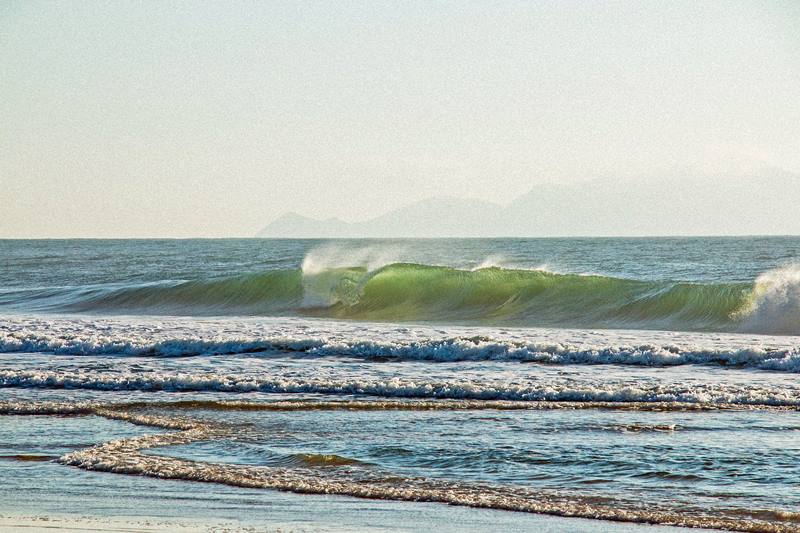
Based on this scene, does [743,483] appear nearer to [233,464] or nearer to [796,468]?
[796,468]

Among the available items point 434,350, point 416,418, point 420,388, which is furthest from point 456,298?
point 416,418

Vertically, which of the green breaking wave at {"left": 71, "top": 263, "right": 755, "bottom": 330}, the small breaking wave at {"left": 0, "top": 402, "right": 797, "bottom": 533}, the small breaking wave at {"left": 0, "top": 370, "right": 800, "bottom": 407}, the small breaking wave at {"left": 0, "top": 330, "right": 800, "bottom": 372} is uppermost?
the green breaking wave at {"left": 71, "top": 263, "right": 755, "bottom": 330}

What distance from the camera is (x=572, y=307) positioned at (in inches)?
1006

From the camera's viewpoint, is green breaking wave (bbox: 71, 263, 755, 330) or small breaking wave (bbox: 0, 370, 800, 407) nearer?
small breaking wave (bbox: 0, 370, 800, 407)

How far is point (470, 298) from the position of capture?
1110 inches

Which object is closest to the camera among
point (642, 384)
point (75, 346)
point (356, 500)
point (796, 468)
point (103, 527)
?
point (103, 527)

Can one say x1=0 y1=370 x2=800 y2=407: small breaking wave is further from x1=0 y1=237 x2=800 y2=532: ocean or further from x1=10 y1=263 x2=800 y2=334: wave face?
x1=10 y1=263 x2=800 y2=334: wave face

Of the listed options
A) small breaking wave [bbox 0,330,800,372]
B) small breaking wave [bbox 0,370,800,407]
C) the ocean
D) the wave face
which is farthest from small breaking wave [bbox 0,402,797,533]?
the wave face

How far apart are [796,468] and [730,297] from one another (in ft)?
57.4

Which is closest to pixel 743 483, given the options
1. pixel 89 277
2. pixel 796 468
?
pixel 796 468

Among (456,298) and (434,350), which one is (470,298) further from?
(434,350)

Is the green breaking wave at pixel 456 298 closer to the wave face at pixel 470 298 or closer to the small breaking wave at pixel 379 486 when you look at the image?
the wave face at pixel 470 298

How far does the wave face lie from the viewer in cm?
2300

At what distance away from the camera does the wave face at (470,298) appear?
23.0m
